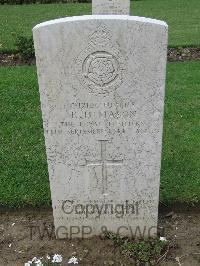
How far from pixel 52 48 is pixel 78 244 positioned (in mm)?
1917

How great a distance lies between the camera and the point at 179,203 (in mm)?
4957

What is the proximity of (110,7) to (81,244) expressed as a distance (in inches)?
104

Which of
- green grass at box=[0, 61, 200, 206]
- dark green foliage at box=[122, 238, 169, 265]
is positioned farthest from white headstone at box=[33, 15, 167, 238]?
green grass at box=[0, 61, 200, 206]

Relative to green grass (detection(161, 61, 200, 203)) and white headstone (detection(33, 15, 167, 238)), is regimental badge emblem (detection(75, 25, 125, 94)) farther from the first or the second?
green grass (detection(161, 61, 200, 203))

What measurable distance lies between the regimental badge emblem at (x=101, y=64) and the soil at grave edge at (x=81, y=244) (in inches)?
60.1

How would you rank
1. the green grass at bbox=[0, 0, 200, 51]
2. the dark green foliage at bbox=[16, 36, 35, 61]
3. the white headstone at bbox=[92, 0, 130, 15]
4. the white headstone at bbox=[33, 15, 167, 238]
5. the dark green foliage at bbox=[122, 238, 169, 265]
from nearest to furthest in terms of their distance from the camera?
the white headstone at bbox=[33, 15, 167, 238] < the dark green foliage at bbox=[122, 238, 169, 265] < the white headstone at bbox=[92, 0, 130, 15] < the dark green foliage at bbox=[16, 36, 35, 61] < the green grass at bbox=[0, 0, 200, 51]

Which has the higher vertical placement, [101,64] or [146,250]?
[101,64]

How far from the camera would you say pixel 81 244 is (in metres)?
4.48

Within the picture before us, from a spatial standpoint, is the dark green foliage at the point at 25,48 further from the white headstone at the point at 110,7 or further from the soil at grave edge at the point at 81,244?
the soil at grave edge at the point at 81,244

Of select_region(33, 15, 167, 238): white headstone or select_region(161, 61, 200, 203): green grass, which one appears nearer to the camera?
select_region(33, 15, 167, 238): white headstone

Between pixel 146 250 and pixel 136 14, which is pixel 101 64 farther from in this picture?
pixel 136 14

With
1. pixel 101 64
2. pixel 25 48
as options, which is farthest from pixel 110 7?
pixel 25 48

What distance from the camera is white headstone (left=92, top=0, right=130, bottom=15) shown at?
5.14m

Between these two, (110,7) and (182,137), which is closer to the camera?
(110,7)
